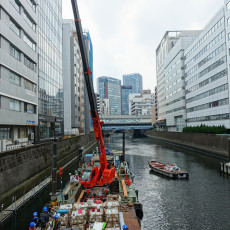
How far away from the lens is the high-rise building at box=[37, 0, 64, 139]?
5288cm

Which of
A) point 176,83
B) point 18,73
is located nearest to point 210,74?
point 176,83

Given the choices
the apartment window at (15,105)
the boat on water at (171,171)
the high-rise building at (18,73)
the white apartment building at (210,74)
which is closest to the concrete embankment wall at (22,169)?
the high-rise building at (18,73)

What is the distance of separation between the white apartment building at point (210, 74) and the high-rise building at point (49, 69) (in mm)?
49127

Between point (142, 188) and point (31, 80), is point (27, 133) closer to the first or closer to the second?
point (31, 80)

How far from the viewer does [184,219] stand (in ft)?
70.7

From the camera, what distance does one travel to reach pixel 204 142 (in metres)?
67.4

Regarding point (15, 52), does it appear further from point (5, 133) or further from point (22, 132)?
point (22, 132)

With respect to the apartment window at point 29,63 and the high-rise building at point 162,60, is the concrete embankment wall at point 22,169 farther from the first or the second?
the high-rise building at point 162,60

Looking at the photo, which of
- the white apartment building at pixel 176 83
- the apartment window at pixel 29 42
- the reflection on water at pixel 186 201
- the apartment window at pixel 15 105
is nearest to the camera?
the reflection on water at pixel 186 201

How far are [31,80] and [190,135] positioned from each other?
5957cm

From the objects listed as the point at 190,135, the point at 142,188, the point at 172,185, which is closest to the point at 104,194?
the point at 142,188

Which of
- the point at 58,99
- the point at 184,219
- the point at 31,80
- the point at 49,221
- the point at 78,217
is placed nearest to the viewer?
the point at 78,217

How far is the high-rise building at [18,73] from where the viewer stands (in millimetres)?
34062

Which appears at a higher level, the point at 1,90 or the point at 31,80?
the point at 31,80
